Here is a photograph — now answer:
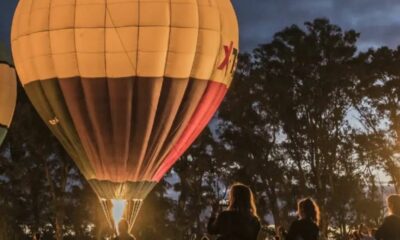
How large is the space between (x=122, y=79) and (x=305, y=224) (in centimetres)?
729

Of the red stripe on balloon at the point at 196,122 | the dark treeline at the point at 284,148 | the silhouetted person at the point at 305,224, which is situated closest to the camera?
the silhouetted person at the point at 305,224

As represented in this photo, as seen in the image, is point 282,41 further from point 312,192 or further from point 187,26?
point 187,26

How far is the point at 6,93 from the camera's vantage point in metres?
12.8

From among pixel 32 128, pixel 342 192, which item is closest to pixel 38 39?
pixel 32 128

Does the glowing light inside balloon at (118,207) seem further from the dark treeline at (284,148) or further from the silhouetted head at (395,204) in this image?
the dark treeline at (284,148)

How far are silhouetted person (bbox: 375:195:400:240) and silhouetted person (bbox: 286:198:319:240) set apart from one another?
832mm

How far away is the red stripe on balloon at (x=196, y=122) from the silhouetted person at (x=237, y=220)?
295 inches

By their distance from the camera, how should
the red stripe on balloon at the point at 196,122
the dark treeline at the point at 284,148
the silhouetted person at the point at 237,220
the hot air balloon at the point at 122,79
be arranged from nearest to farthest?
the silhouetted person at the point at 237,220 → the hot air balloon at the point at 122,79 → the red stripe on balloon at the point at 196,122 → the dark treeline at the point at 284,148

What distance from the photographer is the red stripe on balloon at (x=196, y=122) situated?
39.5ft

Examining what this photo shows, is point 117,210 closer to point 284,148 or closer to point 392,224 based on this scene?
point 392,224

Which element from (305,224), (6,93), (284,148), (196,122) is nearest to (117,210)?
(196,122)

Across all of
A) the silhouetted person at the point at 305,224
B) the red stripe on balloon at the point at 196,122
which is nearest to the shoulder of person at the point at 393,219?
the silhouetted person at the point at 305,224

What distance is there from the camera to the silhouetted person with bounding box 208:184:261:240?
4352mm

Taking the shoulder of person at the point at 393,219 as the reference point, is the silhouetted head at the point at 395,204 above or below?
above
